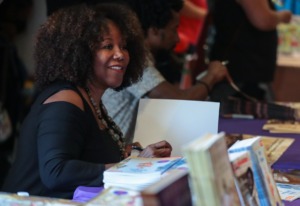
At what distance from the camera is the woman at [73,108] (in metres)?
1.58

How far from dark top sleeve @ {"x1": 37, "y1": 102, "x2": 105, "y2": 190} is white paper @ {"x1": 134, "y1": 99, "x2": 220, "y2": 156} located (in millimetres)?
581

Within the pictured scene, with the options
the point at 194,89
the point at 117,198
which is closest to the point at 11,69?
the point at 194,89

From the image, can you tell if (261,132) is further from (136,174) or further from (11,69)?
(11,69)

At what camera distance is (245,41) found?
10.5 feet

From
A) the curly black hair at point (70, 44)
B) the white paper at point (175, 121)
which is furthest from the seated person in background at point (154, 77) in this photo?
the curly black hair at point (70, 44)

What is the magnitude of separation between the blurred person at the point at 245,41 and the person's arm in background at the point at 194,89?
484 mm

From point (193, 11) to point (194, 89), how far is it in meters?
1.10

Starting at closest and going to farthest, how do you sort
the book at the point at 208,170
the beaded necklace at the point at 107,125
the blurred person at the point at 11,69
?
the book at the point at 208,170 → the beaded necklace at the point at 107,125 → the blurred person at the point at 11,69

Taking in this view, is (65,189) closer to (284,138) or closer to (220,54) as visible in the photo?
(284,138)

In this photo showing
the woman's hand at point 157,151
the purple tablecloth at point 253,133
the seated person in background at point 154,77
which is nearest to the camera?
the purple tablecloth at point 253,133

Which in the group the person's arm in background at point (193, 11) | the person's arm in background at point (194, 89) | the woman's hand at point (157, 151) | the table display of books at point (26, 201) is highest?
the person's arm in background at point (193, 11)

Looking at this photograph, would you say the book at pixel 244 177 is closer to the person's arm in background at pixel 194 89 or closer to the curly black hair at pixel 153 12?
the person's arm in background at pixel 194 89

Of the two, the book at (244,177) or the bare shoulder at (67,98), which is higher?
the bare shoulder at (67,98)

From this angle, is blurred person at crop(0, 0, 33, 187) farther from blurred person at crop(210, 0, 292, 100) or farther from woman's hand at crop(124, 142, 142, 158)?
woman's hand at crop(124, 142, 142, 158)
